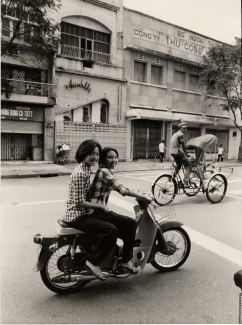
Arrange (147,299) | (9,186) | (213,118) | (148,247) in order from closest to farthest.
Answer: (147,299) < (148,247) < (9,186) < (213,118)

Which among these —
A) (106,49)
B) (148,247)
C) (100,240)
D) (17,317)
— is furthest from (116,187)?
(106,49)

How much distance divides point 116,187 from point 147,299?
1096 millimetres

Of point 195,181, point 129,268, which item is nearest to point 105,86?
point 195,181

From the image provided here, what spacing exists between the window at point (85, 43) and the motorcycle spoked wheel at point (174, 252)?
15837 millimetres

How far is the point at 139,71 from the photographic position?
2123 cm

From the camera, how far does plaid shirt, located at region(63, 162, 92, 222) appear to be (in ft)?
9.81

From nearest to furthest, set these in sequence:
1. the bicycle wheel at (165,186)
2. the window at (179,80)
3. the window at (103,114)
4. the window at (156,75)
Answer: the bicycle wheel at (165,186) < the window at (103,114) < the window at (156,75) < the window at (179,80)

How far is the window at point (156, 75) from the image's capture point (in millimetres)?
21969

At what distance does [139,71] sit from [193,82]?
5.45m

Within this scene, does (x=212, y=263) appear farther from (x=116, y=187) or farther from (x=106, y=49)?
(x=106, y=49)

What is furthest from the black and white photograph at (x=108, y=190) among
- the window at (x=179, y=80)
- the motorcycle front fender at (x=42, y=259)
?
the window at (x=179, y=80)

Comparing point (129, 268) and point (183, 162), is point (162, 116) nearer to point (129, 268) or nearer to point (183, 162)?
point (183, 162)

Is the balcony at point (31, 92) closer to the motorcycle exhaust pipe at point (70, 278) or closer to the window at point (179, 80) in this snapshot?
the window at point (179, 80)

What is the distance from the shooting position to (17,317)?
8.75 ft
